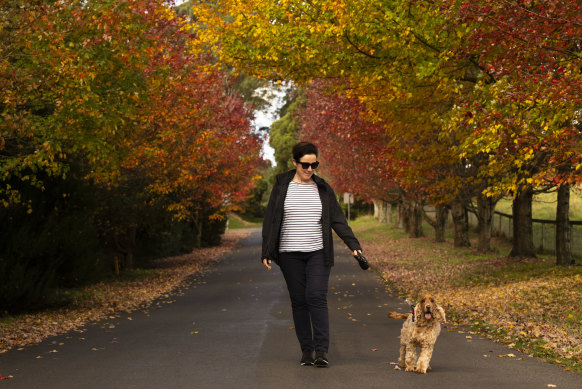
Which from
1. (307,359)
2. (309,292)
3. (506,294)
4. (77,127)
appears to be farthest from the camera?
(506,294)

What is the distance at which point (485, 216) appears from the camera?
24.4 metres

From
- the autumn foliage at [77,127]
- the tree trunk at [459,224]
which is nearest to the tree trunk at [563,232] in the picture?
the autumn foliage at [77,127]

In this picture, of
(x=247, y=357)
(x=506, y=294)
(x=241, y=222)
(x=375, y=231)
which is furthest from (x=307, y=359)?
(x=241, y=222)

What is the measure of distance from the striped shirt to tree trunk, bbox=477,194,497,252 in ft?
58.7

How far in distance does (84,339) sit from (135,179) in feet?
31.5

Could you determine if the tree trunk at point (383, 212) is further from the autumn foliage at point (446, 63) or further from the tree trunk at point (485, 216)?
the autumn foliage at point (446, 63)

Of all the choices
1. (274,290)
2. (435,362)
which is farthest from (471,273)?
(435,362)

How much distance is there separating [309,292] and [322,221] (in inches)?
27.8

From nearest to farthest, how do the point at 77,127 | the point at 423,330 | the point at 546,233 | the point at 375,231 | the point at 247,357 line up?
1. the point at 423,330
2. the point at 247,357
3. the point at 77,127
4. the point at 546,233
5. the point at 375,231

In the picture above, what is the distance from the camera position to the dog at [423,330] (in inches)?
256

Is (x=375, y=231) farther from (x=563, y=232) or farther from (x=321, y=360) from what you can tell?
(x=321, y=360)

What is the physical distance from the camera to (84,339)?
9.72m

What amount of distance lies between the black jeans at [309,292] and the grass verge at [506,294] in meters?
2.51

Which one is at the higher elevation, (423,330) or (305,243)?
(305,243)
